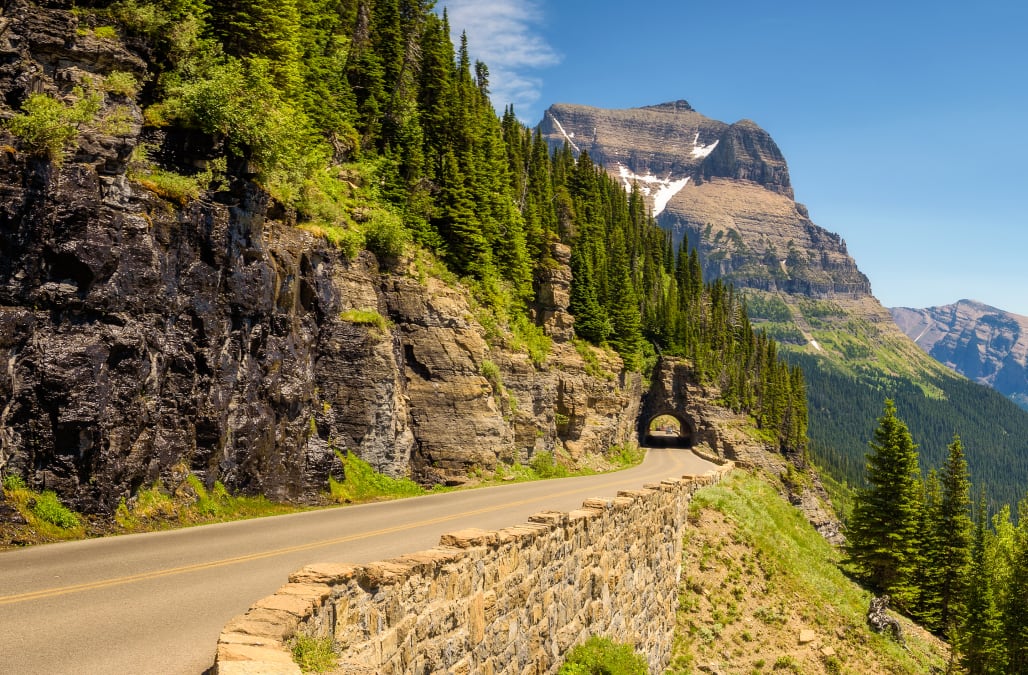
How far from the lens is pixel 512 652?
1059 cm

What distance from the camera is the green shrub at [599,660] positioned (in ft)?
43.3

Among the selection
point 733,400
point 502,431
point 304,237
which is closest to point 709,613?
point 502,431

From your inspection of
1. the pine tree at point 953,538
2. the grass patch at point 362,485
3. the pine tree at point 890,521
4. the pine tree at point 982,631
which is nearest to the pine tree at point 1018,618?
the pine tree at point 982,631

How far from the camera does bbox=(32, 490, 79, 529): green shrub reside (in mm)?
12719

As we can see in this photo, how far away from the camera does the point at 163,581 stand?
989 cm

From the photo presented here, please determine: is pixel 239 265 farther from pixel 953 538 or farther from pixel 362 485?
pixel 953 538

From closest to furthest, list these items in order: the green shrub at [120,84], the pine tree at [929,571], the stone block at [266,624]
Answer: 1. the stone block at [266,624]
2. the green shrub at [120,84]
3. the pine tree at [929,571]

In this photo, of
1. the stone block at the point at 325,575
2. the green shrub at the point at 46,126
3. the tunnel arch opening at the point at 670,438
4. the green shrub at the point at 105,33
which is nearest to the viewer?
the stone block at the point at 325,575

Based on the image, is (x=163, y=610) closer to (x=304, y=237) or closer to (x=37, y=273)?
(x=37, y=273)

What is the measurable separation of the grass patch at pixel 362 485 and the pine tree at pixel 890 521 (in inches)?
1323

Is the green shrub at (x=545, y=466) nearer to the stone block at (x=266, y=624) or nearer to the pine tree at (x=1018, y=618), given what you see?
the pine tree at (x=1018, y=618)

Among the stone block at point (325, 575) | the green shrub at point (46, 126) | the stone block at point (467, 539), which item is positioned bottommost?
the stone block at point (467, 539)

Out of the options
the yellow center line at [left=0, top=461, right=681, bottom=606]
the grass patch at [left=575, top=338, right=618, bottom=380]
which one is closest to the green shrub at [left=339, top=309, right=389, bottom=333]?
the yellow center line at [left=0, top=461, right=681, bottom=606]

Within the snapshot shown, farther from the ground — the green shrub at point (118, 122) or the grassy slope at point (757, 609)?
the green shrub at point (118, 122)
